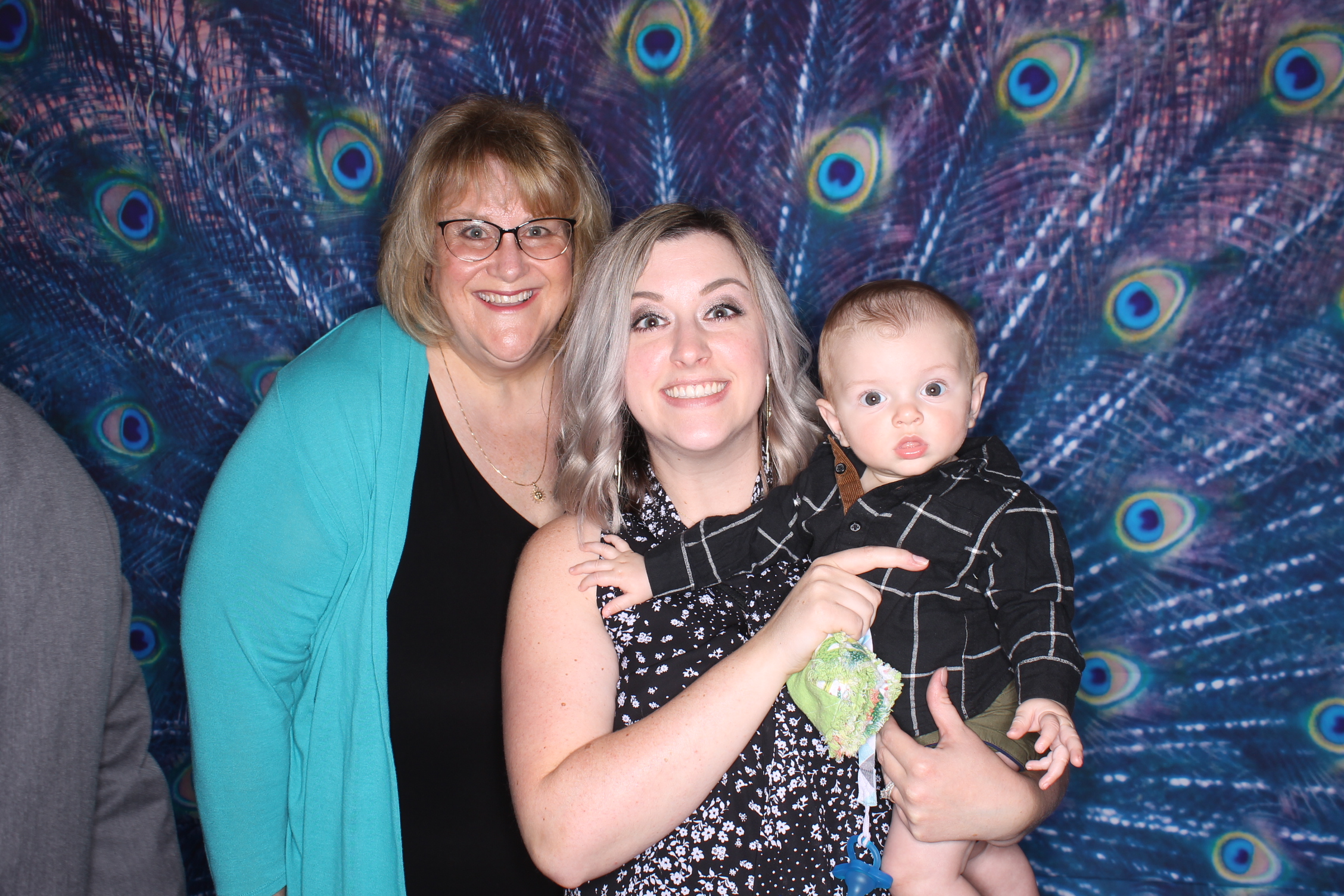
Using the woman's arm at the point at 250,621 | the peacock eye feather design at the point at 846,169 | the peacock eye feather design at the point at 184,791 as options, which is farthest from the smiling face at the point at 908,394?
the peacock eye feather design at the point at 184,791

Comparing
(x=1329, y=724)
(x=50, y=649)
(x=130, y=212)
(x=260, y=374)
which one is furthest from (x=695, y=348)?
(x=1329, y=724)

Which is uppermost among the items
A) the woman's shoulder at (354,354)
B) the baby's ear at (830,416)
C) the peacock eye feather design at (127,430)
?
the woman's shoulder at (354,354)

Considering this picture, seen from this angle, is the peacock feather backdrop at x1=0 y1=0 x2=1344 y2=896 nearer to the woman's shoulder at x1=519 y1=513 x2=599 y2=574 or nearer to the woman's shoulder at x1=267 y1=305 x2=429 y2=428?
the woman's shoulder at x1=267 y1=305 x2=429 y2=428

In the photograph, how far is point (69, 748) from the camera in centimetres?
140

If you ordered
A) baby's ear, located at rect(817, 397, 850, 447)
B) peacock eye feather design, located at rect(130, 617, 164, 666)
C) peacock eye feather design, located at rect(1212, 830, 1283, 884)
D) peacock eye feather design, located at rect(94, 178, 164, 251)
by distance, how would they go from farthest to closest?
peacock eye feather design, located at rect(130, 617, 164, 666), peacock eye feather design, located at rect(94, 178, 164, 251), peacock eye feather design, located at rect(1212, 830, 1283, 884), baby's ear, located at rect(817, 397, 850, 447)

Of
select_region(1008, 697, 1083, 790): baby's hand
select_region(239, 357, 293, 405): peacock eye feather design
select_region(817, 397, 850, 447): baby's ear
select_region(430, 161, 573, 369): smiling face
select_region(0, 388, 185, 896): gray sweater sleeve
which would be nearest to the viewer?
select_region(0, 388, 185, 896): gray sweater sleeve

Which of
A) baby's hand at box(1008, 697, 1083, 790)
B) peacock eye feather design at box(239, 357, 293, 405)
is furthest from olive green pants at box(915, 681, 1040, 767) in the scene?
peacock eye feather design at box(239, 357, 293, 405)

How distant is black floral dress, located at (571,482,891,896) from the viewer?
5.70ft

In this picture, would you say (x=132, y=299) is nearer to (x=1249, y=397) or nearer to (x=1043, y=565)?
(x=1043, y=565)

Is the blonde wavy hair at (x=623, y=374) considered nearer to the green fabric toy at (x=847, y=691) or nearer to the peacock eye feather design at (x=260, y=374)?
the green fabric toy at (x=847, y=691)

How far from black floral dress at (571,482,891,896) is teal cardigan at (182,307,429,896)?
66 centimetres

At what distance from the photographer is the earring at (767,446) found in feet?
6.97

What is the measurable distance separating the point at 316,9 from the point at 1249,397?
2.86 metres

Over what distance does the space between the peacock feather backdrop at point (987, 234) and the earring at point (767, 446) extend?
575 millimetres
